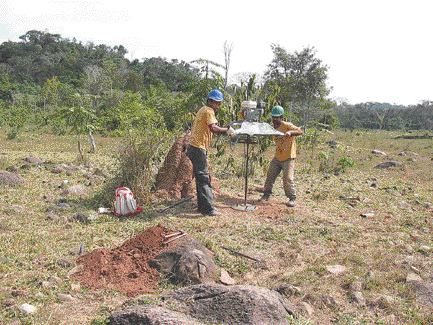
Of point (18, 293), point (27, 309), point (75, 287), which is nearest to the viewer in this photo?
point (27, 309)

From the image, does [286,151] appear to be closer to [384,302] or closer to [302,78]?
[384,302]

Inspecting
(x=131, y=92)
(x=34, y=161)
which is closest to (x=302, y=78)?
(x=131, y=92)

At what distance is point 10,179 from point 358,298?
20.0 feet

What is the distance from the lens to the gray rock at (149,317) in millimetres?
2982

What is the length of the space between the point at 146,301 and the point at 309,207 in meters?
4.27

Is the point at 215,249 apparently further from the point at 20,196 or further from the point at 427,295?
the point at 20,196

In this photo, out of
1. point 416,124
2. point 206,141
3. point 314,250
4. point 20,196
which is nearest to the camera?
point 314,250

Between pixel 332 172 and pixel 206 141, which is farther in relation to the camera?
pixel 332 172

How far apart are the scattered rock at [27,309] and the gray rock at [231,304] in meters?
1.05

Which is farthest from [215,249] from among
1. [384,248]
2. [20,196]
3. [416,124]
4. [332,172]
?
[416,124]

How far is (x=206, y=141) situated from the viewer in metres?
6.34

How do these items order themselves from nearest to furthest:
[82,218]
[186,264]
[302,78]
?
[186,264] → [82,218] → [302,78]

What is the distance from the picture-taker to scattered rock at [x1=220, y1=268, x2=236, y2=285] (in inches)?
170

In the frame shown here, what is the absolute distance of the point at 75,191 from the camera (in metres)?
7.38
